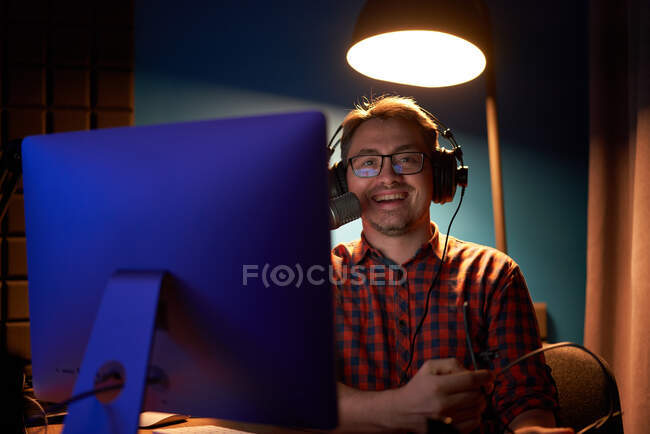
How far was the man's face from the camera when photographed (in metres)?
1.32

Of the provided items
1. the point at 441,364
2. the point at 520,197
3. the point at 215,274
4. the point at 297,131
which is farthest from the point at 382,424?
the point at 520,197

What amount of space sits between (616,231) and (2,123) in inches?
92.4

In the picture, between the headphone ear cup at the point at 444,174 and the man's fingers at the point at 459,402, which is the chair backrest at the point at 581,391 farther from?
the headphone ear cup at the point at 444,174

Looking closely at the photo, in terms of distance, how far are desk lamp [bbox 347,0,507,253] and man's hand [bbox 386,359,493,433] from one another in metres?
0.84

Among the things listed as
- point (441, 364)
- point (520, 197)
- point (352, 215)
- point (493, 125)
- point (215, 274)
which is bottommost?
point (441, 364)

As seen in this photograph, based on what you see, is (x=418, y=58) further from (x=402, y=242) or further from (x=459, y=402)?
(x=459, y=402)

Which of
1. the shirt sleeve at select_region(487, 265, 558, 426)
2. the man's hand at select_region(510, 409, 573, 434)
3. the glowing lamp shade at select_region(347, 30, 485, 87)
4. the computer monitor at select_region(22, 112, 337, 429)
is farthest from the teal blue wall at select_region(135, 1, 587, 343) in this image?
the computer monitor at select_region(22, 112, 337, 429)

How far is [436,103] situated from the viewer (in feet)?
6.64

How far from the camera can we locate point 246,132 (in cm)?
58

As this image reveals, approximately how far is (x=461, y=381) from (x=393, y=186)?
62 cm

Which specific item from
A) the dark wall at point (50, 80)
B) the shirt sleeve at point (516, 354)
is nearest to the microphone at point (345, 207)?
the shirt sleeve at point (516, 354)

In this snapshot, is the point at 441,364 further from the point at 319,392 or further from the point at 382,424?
the point at 319,392

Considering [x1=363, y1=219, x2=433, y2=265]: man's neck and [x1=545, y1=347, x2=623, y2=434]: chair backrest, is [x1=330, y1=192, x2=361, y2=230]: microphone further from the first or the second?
[x1=545, y1=347, x2=623, y2=434]: chair backrest

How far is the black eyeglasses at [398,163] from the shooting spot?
134cm
